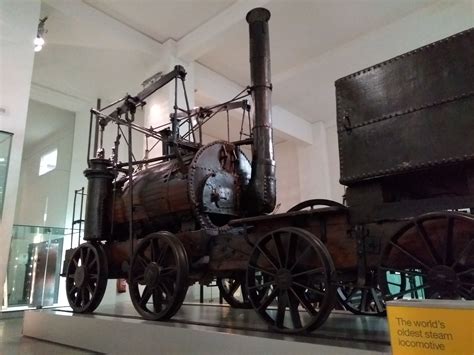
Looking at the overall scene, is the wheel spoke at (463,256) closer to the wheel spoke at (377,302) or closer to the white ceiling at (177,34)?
the wheel spoke at (377,302)

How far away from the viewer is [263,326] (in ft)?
10.4

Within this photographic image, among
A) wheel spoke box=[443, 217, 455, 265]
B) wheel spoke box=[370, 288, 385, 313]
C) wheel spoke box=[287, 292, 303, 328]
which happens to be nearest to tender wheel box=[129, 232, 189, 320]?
wheel spoke box=[287, 292, 303, 328]

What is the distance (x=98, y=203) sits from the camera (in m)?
5.22

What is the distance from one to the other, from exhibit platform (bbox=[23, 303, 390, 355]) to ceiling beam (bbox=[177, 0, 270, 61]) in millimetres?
6135

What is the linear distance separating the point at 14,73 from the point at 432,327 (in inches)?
300

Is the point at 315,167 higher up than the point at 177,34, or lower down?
lower down

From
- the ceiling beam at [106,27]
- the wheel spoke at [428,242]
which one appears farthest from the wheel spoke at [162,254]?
the ceiling beam at [106,27]

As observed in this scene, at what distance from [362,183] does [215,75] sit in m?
7.99

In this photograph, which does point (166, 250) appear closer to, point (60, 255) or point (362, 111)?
point (362, 111)

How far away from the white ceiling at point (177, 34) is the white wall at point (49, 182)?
233cm

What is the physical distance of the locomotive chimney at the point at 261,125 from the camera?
173 inches

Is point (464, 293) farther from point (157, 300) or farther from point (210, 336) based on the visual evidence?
point (157, 300)

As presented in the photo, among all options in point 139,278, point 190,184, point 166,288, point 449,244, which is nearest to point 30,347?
point 139,278

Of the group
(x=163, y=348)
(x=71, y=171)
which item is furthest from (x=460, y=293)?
(x=71, y=171)
